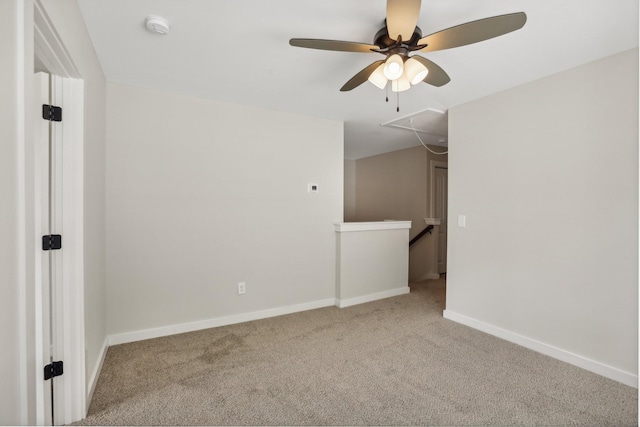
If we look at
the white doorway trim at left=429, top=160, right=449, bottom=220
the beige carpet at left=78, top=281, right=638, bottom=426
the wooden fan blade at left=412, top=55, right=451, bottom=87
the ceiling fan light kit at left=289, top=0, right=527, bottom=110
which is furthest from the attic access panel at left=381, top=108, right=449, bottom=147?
the beige carpet at left=78, top=281, right=638, bottom=426

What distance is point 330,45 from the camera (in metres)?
1.59

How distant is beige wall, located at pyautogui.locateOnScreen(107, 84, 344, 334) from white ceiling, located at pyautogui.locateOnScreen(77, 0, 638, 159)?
12.4 inches

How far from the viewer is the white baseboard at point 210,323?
2.65 metres

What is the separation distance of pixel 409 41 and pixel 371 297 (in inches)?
118

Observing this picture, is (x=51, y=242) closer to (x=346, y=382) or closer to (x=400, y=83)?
(x=346, y=382)

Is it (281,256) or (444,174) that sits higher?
(444,174)

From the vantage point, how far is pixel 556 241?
243 cm

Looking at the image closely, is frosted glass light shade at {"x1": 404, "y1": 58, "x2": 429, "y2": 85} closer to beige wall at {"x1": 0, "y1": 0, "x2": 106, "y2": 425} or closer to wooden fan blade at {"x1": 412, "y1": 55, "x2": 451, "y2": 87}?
wooden fan blade at {"x1": 412, "y1": 55, "x2": 451, "y2": 87}

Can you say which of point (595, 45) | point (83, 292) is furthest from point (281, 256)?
point (595, 45)

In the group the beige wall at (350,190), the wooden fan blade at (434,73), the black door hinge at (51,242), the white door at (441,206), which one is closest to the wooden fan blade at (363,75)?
the wooden fan blade at (434,73)

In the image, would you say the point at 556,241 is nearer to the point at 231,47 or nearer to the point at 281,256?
the point at 281,256

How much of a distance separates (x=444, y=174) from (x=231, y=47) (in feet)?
14.6

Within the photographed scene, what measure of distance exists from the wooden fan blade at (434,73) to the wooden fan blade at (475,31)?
0.21 ft

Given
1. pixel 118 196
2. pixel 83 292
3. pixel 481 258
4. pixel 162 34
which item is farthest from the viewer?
pixel 481 258
